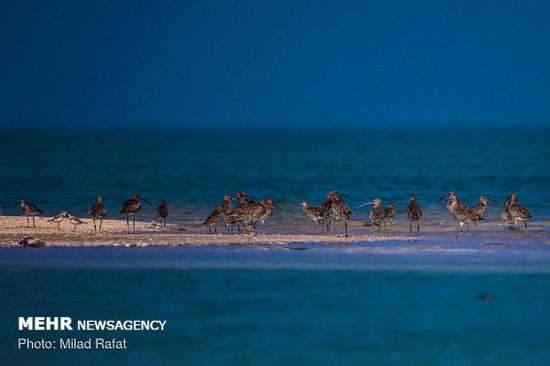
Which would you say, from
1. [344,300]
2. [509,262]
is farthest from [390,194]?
[344,300]

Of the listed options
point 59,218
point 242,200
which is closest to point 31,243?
point 59,218

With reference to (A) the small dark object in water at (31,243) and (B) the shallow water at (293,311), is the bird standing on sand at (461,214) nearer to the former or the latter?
(B) the shallow water at (293,311)

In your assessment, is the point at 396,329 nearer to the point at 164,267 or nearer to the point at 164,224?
the point at 164,267

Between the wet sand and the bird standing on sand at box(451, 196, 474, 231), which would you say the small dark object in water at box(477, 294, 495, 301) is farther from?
the bird standing on sand at box(451, 196, 474, 231)

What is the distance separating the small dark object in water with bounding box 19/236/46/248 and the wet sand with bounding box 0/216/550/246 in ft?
1.14

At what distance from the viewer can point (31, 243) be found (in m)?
18.6

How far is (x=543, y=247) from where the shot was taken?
18484 millimetres

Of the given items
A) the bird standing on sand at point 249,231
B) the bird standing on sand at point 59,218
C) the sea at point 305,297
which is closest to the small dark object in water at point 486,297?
the sea at point 305,297

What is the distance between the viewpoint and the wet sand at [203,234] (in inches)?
761

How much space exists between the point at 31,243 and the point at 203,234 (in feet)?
12.4

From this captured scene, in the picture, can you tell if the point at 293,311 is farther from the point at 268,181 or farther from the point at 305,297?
the point at 268,181

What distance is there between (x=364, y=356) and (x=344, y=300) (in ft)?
8.66

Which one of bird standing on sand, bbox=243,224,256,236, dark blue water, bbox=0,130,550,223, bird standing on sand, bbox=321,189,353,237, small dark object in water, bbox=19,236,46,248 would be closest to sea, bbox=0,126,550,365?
small dark object in water, bbox=19,236,46,248

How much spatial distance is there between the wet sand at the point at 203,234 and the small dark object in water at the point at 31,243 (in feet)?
1.14
